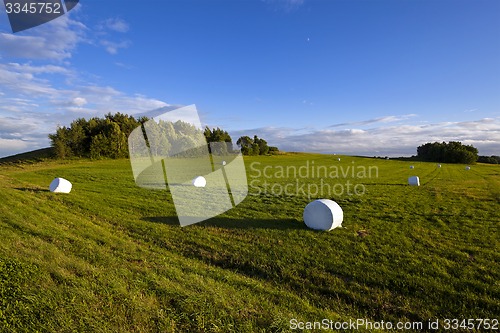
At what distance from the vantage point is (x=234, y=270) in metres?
10.1

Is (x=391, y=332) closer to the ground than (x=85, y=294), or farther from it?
closer to the ground

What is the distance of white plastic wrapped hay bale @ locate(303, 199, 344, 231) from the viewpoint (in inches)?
546

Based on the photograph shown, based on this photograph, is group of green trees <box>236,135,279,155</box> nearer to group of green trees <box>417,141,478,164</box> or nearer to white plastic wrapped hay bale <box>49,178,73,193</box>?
group of green trees <box>417,141,478,164</box>

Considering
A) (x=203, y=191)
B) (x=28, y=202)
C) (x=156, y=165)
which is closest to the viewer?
(x=28, y=202)

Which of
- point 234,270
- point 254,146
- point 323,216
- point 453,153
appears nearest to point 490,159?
point 453,153

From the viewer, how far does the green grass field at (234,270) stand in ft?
20.9

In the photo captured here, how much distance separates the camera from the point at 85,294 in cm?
677

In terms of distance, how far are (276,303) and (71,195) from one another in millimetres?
21174

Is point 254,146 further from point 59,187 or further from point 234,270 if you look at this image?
point 234,270

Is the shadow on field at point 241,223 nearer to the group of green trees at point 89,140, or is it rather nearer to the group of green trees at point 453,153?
the group of green trees at point 89,140

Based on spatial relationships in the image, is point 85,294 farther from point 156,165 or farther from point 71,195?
point 156,165

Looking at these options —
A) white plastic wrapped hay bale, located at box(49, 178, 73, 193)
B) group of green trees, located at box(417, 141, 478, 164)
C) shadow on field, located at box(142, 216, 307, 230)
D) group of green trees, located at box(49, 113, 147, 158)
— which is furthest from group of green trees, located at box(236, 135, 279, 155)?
shadow on field, located at box(142, 216, 307, 230)

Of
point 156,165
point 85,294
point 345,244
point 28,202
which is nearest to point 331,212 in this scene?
point 345,244

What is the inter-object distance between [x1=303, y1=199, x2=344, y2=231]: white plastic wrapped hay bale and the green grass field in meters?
0.45
